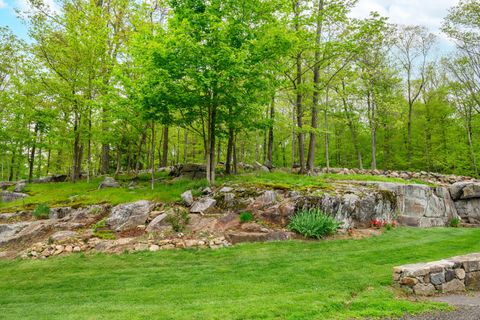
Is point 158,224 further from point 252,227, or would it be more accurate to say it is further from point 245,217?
point 252,227

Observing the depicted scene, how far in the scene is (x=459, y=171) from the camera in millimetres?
24969

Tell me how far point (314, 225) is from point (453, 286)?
3956 mm

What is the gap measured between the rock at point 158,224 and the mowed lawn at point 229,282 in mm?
1430

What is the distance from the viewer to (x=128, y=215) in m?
10.8

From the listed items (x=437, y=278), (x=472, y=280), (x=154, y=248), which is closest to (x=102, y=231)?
(x=154, y=248)

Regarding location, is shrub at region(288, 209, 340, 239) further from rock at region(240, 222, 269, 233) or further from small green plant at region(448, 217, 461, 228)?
small green plant at region(448, 217, 461, 228)

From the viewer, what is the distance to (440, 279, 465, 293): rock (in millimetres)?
6267

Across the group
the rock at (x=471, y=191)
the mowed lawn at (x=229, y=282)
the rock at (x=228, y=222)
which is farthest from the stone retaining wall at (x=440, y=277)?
the rock at (x=471, y=191)

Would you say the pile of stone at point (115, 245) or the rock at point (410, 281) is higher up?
the rock at point (410, 281)

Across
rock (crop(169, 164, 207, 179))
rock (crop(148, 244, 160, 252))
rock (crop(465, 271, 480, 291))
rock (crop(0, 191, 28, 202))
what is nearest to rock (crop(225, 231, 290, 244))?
rock (crop(148, 244, 160, 252))

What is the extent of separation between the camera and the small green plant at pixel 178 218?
32.9 ft

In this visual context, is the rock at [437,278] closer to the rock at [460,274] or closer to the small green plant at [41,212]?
the rock at [460,274]

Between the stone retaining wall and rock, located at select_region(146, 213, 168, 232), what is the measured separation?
22.2 feet

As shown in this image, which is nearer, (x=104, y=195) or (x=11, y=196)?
(x=104, y=195)
